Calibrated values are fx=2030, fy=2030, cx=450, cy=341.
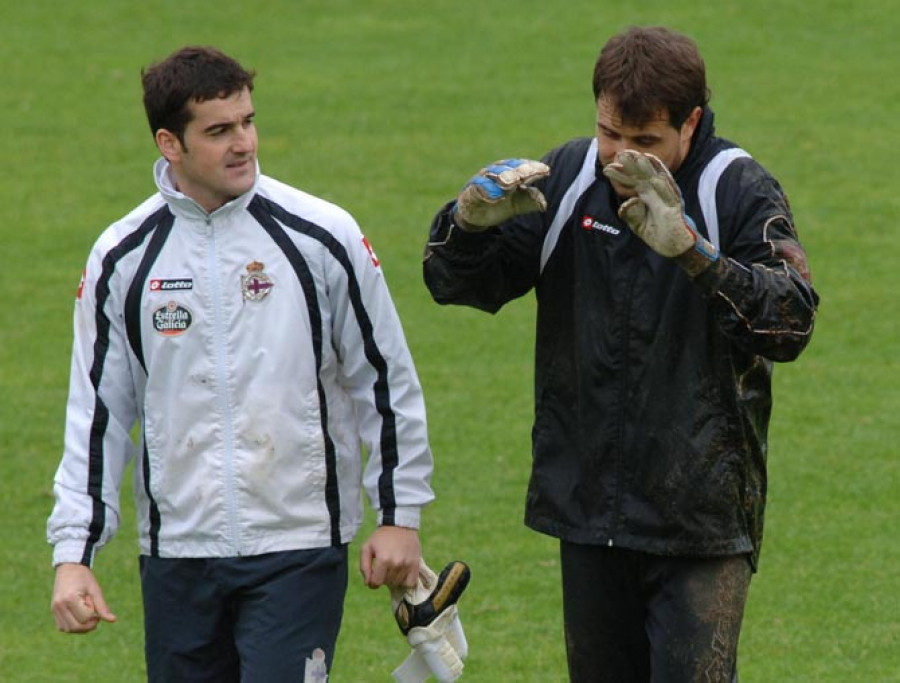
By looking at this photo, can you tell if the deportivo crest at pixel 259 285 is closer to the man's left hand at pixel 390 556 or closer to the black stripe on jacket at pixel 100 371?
the black stripe on jacket at pixel 100 371

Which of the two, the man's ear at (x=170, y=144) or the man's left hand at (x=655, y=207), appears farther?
the man's ear at (x=170, y=144)

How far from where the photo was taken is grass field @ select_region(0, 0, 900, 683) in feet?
25.0

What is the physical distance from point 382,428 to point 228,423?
0.38 meters

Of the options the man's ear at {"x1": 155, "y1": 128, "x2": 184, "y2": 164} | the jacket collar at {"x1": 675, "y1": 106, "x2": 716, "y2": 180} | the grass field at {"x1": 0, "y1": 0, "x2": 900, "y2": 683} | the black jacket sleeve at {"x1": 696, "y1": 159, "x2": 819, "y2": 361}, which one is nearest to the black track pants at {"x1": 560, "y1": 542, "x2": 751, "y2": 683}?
the black jacket sleeve at {"x1": 696, "y1": 159, "x2": 819, "y2": 361}

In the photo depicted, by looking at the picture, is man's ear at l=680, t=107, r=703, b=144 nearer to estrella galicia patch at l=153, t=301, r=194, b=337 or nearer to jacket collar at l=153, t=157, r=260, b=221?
jacket collar at l=153, t=157, r=260, b=221

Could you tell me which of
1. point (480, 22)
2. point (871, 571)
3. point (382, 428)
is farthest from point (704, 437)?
point (480, 22)

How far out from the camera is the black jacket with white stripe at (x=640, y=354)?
473cm

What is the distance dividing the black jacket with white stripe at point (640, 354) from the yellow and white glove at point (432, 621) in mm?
282

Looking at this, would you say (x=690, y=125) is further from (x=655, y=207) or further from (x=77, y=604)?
(x=77, y=604)

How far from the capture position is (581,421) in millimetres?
4895

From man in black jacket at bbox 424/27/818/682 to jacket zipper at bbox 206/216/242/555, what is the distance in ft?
1.67

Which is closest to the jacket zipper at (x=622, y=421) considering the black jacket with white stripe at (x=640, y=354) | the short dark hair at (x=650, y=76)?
the black jacket with white stripe at (x=640, y=354)

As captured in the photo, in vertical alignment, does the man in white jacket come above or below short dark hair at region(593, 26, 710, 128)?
below

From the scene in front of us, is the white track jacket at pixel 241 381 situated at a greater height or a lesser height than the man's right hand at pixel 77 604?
greater
